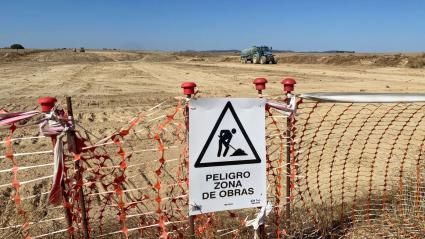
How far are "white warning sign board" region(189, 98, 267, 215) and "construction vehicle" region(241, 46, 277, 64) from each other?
40172 millimetres

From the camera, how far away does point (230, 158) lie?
339cm

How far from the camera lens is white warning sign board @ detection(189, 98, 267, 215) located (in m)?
3.31

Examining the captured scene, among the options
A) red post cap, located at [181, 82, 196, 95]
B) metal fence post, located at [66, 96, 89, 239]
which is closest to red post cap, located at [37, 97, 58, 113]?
metal fence post, located at [66, 96, 89, 239]

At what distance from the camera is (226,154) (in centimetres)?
338

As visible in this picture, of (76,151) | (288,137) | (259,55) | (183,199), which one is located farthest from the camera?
(259,55)

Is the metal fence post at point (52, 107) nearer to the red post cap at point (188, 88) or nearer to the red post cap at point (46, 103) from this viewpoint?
the red post cap at point (46, 103)

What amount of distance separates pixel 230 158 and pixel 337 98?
3.67ft

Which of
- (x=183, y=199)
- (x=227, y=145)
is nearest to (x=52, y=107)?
(x=227, y=145)

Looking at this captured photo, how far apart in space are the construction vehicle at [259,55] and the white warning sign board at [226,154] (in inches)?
1582

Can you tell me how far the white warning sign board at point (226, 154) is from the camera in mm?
3309

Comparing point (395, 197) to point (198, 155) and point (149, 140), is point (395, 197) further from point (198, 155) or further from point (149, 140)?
point (149, 140)

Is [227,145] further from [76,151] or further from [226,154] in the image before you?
[76,151]

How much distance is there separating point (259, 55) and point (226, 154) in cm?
4102

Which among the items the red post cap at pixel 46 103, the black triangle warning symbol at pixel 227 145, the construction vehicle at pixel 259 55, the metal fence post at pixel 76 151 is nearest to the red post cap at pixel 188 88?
the black triangle warning symbol at pixel 227 145
